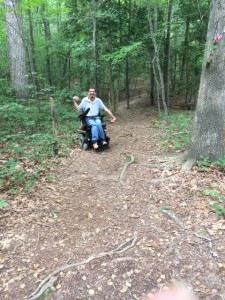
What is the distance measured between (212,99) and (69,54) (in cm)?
1220

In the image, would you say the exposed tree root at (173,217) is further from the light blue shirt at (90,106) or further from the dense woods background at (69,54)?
the light blue shirt at (90,106)

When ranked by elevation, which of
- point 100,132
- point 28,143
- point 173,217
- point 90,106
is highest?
point 90,106

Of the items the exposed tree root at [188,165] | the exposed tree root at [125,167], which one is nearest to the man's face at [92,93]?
the exposed tree root at [125,167]

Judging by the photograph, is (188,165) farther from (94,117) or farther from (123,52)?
(123,52)

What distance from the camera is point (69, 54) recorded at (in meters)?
15.1

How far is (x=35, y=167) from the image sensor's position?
5465 mm

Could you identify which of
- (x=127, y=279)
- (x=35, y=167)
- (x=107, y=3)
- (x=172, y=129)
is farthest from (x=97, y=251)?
(x=107, y=3)

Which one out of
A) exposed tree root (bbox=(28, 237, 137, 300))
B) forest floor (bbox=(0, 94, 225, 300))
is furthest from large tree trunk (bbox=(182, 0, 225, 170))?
exposed tree root (bbox=(28, 237, 137, 300))

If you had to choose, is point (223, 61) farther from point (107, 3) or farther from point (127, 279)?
point (107, 3)

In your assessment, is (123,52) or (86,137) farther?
(123,52)

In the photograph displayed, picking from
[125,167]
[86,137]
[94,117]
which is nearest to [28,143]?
[86,137]

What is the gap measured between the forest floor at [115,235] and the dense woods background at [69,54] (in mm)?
1143

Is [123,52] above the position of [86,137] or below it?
above

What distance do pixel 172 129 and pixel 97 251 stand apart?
6.00 metres
